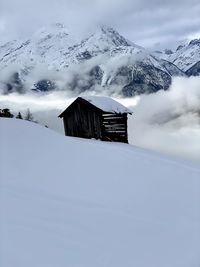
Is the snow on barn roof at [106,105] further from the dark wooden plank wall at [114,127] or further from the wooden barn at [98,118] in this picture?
the dark wooden plank wall at [114,127]

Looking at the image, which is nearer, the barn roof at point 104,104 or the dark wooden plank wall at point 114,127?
the barn roof at point 104,104

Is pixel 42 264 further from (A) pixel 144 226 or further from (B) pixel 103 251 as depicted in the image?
(A) pixel 144 226

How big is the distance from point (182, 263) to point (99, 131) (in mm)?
21381

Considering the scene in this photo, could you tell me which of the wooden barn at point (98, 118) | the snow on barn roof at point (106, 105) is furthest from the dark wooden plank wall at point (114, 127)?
the snow on barn roof at point (106, 105)

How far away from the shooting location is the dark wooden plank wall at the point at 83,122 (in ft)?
92.5

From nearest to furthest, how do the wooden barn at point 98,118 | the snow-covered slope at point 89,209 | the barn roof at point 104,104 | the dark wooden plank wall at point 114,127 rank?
the snow-covered slope at point 89,209, the barn roof at point 104,104, the wooden barn at point 98,118, the dark wooden plank wall at point 114,127

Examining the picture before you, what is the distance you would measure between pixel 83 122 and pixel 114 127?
208 cm

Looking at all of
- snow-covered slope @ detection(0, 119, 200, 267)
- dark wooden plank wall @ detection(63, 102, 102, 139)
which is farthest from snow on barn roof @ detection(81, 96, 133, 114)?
snow-covered slope @ detection(0, 119, 200, 267)

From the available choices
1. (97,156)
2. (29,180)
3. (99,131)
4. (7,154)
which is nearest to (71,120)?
(99,131)

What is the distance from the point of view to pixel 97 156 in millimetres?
13680

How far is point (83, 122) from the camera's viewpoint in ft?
94.6

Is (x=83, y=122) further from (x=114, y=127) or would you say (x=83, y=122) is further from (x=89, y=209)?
(x=89, y=209)

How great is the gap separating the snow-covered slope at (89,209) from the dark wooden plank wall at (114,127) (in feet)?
46.1

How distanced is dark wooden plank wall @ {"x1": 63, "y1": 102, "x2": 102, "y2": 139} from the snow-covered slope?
14.1m
